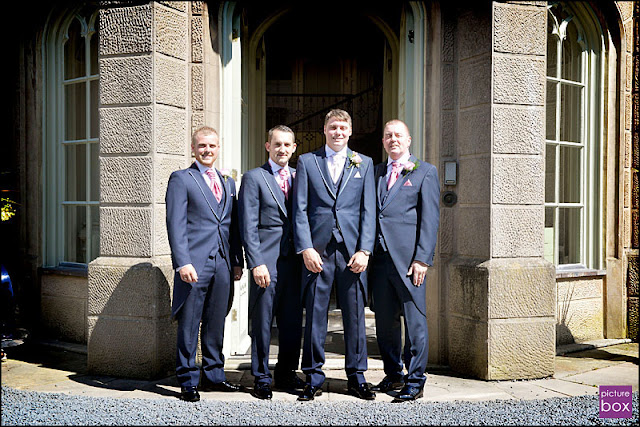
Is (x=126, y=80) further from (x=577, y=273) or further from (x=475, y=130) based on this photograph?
(x=577, y=273)

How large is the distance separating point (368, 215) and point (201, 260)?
1143 millimetres

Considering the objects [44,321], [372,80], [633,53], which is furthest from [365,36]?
[44,321]

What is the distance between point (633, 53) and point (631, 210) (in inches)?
62.4

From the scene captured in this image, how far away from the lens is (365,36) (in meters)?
12.6

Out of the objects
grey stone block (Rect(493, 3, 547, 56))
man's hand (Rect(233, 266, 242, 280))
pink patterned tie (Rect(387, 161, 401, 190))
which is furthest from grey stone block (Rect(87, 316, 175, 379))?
grey stone block (Rect(493, 3, 547, 56))

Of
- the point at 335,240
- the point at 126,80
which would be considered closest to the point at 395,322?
the point at 335,240

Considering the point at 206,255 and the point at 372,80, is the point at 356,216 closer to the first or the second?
the point at 206,255

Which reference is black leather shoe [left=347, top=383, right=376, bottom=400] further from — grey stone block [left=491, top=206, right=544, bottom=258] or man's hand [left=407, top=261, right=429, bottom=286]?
grey stone block [left=491, top=206, right=544, bottom=258]

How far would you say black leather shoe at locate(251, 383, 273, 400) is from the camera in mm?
3748

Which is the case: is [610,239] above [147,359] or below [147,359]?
above

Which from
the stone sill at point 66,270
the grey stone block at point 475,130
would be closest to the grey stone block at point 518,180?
the grey stone block at point 475,130

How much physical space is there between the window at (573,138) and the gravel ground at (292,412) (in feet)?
6.46

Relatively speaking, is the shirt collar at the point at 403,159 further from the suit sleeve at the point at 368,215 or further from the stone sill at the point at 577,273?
the stone sill at the point at 577,273

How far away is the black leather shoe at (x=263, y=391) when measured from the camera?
3748mm
